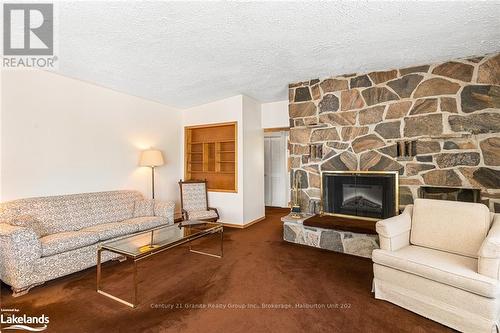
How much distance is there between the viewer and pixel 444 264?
184cm

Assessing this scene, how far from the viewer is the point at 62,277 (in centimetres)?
257

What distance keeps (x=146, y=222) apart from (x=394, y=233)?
3.13 meters

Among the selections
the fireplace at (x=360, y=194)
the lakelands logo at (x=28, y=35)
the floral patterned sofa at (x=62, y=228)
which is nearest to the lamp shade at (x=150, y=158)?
the floral patterned sofa at (x=62, y=228)

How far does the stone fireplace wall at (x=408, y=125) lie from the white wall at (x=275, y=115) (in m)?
0.86

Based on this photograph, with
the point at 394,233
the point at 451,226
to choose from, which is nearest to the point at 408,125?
the point at 451,226

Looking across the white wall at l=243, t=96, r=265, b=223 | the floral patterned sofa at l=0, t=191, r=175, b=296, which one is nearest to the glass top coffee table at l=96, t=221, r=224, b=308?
the floral patterned sofa at l=0, t=191, r=175, b=296

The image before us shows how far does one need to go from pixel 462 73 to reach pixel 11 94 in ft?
18.5

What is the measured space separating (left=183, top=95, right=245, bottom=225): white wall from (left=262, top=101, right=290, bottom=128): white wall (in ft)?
2.91

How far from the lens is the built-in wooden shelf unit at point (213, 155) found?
4.88 meters

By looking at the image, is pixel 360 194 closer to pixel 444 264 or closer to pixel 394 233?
pixel 394 233

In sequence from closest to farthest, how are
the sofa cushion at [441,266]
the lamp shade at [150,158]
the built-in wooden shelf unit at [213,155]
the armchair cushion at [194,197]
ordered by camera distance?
the sofa cushion at [441,266] < the lamp shade at [150,158] < the armchair cushion at [194,197] < the built-in wooden shelf unit at [213,155]

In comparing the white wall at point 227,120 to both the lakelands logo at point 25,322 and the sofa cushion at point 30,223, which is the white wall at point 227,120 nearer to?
the sofa cushion at point 30,223

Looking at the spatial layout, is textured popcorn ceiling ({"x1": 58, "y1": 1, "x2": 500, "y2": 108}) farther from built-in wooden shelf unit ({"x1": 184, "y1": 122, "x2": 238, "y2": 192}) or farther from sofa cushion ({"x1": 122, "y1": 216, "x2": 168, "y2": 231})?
sofa cushion ({"x1": 122, "y1": 216, "x2": 168, "y2": 231})

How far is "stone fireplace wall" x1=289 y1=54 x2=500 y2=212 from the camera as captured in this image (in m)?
2.84
